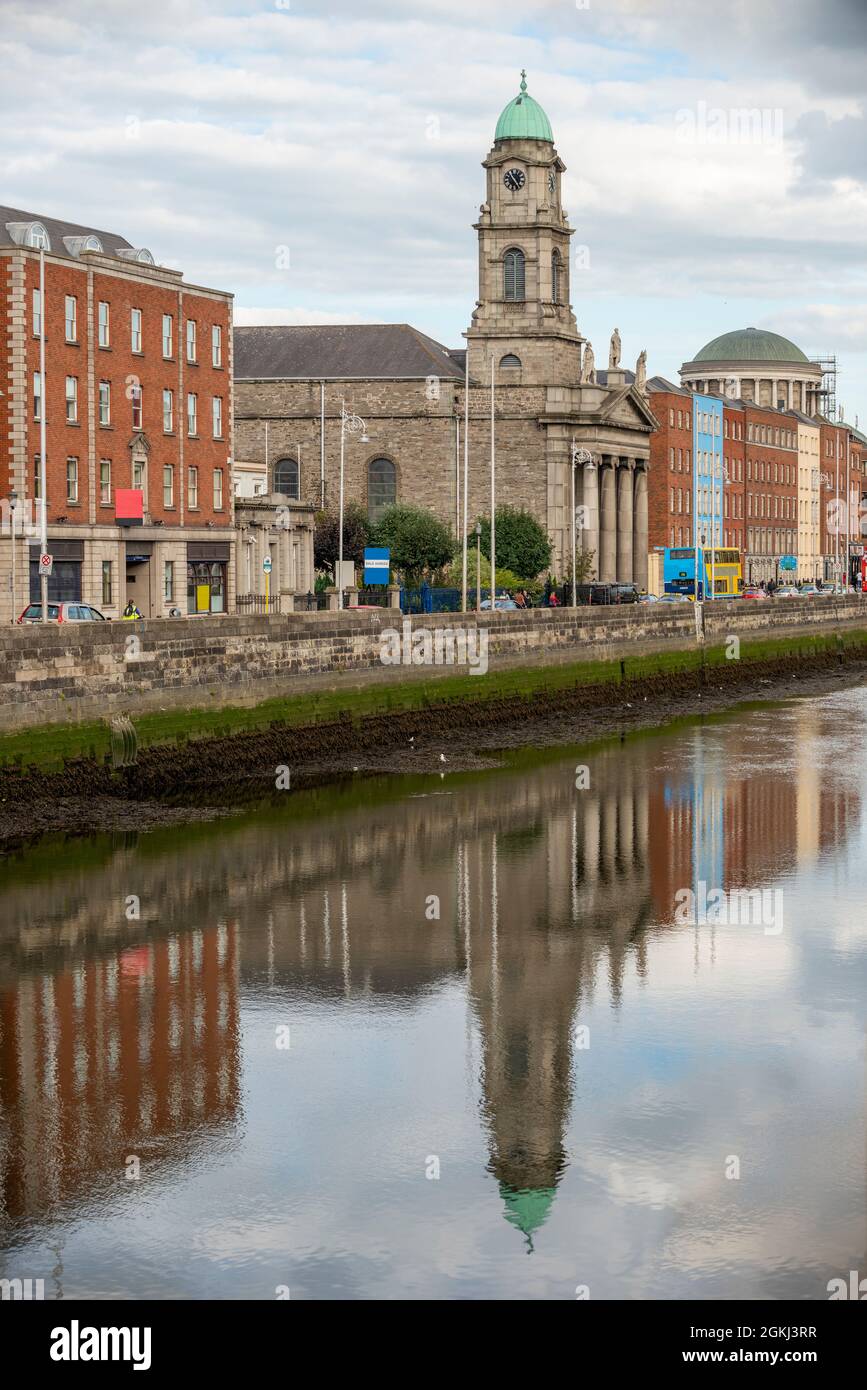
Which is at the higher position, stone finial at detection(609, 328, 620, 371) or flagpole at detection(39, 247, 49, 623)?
stone finial at detection(609, 328, 620, 371)

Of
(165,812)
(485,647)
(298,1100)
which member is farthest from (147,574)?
(298,1100)

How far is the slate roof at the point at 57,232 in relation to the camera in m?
60.1

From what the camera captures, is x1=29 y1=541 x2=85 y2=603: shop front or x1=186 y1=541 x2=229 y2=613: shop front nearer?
x1=29 y1=541 x2=85 y2=603: shop front

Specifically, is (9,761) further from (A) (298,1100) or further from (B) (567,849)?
(A) (298,1100)

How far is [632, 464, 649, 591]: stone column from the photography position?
117812 millimetres

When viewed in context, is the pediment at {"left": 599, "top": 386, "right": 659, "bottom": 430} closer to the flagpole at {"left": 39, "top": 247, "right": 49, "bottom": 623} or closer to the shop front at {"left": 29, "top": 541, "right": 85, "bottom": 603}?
the shop front at {"left": 29, "top": 541, "right": 85, "bottom": 603}

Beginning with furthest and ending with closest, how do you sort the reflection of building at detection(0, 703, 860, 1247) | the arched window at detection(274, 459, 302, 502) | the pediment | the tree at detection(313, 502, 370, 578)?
the arched window at detection(274, 459, 302, 502)
the pediment
the tree at detection(313, 502, 370, 578)
the reflection of building at detection(0, 703, 860, 1247)

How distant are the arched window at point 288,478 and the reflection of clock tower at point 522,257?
11.9m

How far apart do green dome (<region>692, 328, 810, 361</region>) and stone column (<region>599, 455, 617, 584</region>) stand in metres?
67.5

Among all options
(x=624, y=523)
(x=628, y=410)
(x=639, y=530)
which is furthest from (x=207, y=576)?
(x=639, y=530)

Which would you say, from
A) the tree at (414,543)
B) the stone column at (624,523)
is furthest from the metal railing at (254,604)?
the stone column at (624,523)

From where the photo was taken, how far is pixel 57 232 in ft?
211

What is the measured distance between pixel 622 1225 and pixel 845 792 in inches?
921

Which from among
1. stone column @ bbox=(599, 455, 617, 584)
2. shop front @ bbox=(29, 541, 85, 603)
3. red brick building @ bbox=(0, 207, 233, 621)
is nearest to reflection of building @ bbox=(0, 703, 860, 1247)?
shop front @ bbox=(29, 541, 85, 603)
